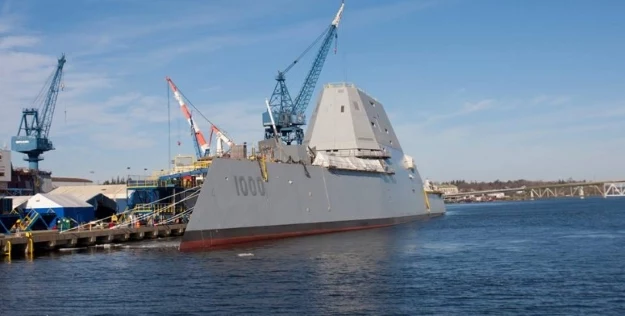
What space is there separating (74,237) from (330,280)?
23.7 meters

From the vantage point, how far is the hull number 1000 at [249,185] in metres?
37.1

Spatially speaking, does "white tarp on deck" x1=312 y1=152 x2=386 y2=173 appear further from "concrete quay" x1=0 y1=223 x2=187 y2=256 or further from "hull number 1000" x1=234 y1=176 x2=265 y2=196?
"concrete quay" x1=0 y1=223 x2=187 y2=256

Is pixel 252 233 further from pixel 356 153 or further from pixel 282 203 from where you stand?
pixel 356 153

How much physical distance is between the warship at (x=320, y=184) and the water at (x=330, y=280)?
2.37 metres

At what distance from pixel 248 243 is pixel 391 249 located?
8.45 meters

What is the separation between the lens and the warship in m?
35.9

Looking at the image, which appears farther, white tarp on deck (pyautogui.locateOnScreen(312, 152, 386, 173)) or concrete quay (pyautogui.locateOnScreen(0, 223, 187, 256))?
white tarp on deck (pyautogui.locateOnScreen(312, 152, 386, 173))

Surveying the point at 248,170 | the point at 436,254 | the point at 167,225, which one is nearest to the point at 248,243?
the point at 248,170

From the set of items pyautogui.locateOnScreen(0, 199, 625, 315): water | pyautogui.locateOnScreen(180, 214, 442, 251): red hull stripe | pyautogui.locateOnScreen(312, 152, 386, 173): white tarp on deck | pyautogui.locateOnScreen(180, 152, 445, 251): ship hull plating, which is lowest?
pyautogui.locateOnScreen(0, 199, 625, 315): water

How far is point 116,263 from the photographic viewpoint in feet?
103

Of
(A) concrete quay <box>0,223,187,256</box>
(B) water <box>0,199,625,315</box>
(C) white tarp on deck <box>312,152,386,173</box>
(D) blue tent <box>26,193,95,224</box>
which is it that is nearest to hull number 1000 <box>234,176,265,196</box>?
(B) water <box>0,199,625,315</box>

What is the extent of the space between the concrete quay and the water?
10.3 feet

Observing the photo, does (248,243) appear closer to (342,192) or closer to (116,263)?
(116,263)

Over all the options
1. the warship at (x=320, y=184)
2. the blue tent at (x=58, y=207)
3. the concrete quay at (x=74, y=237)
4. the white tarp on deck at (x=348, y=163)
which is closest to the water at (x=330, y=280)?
the warship at (x=320, y=184)
